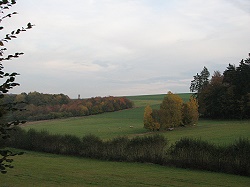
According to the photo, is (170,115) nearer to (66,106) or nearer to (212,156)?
(212,156)

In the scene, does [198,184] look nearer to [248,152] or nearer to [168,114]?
[248,152]

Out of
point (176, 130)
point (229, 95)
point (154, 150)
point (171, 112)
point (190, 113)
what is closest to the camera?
point (154, 150)

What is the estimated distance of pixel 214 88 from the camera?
82188mm

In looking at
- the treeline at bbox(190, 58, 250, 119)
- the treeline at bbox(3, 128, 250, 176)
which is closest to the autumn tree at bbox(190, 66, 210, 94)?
the treeline at bbox(190, 58, 250, 119)

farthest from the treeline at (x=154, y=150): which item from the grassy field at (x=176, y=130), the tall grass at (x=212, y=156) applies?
the grassy field at (x=176, y=130)

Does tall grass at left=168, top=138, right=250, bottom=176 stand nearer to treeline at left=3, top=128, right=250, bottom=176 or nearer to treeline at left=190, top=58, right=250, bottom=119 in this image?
treeline at left=3, top=128, right=250, bottom=176

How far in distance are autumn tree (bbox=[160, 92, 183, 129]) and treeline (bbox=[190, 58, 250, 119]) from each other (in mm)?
13774

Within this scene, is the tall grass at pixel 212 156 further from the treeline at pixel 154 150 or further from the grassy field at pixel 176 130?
the grassy field at pixel 176 130

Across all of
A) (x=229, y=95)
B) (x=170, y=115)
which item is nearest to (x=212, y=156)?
(x=170, y=115)

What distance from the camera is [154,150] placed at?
3638 cm

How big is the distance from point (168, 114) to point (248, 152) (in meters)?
38.8

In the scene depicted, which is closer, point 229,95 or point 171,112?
point 171,112

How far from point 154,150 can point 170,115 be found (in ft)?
106

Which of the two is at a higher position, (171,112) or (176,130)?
(171,112)
